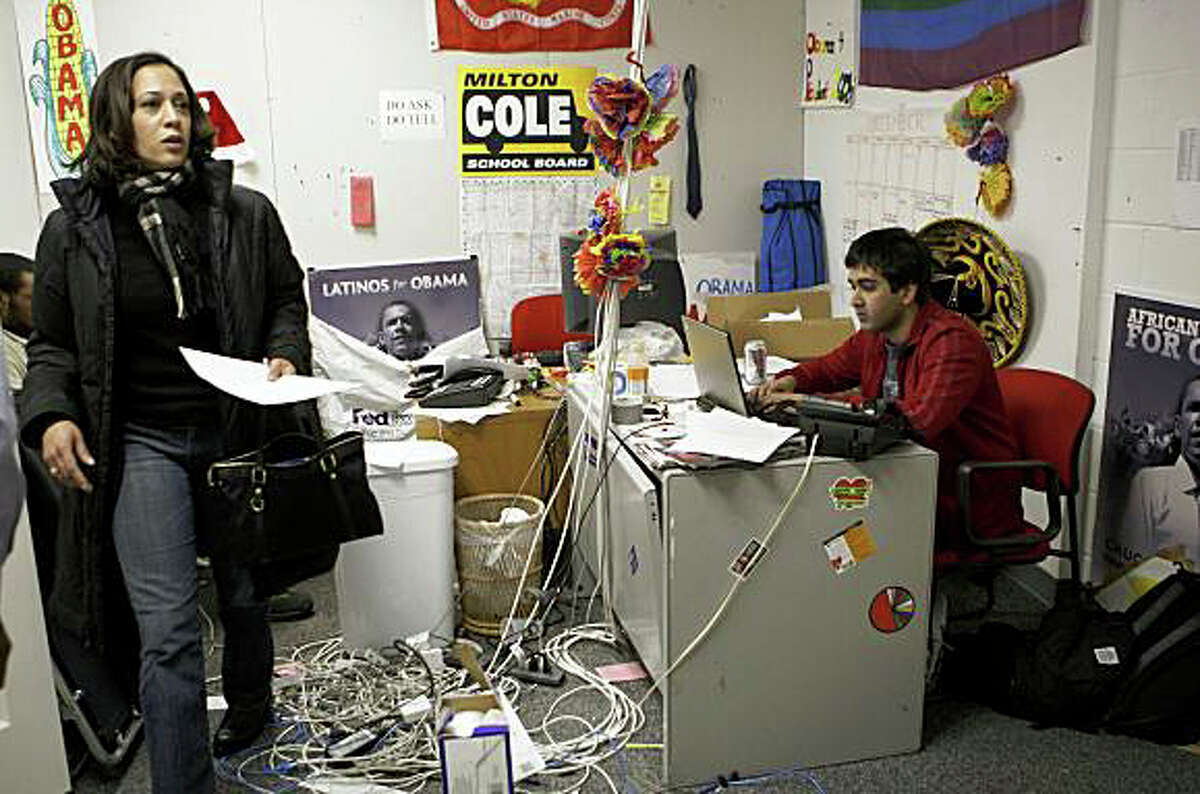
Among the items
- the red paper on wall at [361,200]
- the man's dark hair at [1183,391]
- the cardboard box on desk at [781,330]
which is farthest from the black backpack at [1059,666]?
the red paper on wall at [361,200]

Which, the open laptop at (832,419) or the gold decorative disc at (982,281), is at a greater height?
the gold decorative disc at (982,281)

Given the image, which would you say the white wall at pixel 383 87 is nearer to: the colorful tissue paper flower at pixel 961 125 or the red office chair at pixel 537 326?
the red office chair at pixel 537 326

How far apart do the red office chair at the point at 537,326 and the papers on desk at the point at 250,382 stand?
2.09 meters

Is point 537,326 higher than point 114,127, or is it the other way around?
point 114,127

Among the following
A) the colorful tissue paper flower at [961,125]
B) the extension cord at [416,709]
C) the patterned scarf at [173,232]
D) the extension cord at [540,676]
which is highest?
the colorful tissue paper flower at [961,125]

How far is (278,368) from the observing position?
2219 millimetres

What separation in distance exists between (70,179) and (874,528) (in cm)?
184

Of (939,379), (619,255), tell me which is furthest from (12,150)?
(939,379)

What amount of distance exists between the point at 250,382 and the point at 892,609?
1.47 meters

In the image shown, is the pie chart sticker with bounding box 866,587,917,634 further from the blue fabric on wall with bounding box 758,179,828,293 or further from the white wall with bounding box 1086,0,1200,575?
the blue fabric on wall with bounding box 758,179,828,293

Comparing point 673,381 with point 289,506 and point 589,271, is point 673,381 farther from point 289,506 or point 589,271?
point 289,506

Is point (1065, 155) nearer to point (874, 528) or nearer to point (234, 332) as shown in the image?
point (874, 528)

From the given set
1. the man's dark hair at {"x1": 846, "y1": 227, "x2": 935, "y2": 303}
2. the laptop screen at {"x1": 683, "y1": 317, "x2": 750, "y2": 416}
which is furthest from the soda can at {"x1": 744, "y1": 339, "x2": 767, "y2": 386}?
the man's dark hair at {"x1": 846, "y1": 227, "x2": 935, "y2": 303}

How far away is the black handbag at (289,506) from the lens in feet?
7.17
